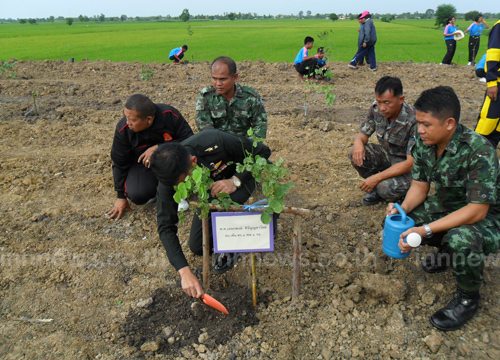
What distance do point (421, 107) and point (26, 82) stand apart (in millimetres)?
9655

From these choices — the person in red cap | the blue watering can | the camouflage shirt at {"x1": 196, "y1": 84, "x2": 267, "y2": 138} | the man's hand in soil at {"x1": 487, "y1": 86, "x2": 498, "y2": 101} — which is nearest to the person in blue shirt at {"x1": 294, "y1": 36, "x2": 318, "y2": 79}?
the person in red cap

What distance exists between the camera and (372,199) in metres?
3.85

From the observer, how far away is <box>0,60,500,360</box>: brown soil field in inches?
93.3

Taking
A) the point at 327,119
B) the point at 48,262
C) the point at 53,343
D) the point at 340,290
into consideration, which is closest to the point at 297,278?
the point at 340,290

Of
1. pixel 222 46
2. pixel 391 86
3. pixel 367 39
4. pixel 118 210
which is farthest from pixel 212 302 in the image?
pixel 222 46

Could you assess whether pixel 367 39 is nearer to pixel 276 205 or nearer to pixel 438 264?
pixel 438 264

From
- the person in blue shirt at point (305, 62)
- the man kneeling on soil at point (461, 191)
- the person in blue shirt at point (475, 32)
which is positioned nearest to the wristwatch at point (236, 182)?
the man kneeling on soil at point (461, 191)

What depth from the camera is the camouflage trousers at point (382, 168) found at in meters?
3.59

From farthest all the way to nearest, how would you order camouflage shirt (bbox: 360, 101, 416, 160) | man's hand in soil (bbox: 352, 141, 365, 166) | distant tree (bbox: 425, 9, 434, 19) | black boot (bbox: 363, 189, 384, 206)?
distant tree (bbox: 425, 9, 434, 19) < black boot (bbox: 363, 189, 384, 206) < man's hand in soil (bbox: 352, 141, 365, 166) < camouflage shirt (bbox: 360, 101, 416, 160)

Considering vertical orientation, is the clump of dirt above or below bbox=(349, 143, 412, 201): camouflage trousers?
below

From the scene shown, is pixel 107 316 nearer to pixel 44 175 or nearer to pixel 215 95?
pixel 215 95

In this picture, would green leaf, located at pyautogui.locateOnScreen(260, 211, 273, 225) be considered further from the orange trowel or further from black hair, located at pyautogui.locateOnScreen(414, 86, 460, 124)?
black hair, located at pyautogui.locateOnScreen(414, 86, 460, 124)

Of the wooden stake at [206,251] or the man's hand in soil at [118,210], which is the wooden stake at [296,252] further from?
the man's hand in soil at [118,210]

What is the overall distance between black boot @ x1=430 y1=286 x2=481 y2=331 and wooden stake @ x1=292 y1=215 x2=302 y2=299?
2.79 ft
